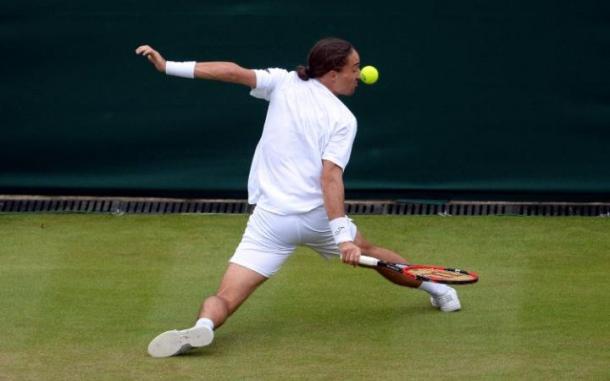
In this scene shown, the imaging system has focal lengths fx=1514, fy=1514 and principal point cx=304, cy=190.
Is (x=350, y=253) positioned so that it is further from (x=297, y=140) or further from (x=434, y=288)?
(x=434, y=288)

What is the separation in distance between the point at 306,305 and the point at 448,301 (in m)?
0.66

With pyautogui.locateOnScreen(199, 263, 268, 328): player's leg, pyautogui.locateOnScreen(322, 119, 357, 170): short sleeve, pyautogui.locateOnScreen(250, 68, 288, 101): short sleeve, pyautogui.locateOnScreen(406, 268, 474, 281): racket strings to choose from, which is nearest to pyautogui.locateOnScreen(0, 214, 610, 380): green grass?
pyautogui.locateOnScreen(199, 263, 268, 328): player's leg

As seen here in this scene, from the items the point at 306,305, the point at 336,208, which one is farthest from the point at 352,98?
the point at 336,208

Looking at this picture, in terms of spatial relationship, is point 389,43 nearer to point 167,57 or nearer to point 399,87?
point 399,87

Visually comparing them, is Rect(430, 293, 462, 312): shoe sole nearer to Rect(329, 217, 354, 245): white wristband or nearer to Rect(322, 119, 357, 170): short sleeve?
Rect(329, 217, 354, 245): white wristband

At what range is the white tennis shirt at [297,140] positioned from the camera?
242 inches

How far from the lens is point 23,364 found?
586cm

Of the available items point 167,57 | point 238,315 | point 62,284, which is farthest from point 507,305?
point 167,57

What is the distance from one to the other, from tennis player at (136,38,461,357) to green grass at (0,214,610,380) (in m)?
0.33

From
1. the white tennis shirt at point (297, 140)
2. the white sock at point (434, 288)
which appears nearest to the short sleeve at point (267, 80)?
the white tennis shirt at point (297, 140)

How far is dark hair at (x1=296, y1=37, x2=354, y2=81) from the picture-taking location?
6.24 metres

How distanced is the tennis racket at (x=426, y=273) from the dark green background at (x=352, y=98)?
8.35ft

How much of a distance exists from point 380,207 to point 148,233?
4.77 feet

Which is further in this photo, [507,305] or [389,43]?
[389,43]
